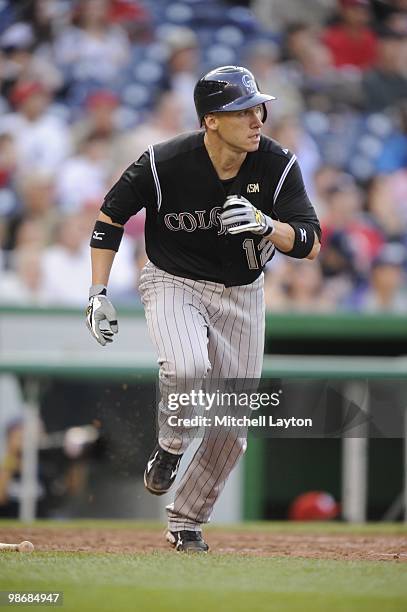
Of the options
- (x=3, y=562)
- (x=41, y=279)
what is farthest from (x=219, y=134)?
(x=41, y=279)

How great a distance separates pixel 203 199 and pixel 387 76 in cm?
753

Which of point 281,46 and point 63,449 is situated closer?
point 63,449

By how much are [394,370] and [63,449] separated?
229 cm

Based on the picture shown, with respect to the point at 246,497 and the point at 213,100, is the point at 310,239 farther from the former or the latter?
the point at 246,497

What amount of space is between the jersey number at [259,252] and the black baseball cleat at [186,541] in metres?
1.15

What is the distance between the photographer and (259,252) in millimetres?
4875

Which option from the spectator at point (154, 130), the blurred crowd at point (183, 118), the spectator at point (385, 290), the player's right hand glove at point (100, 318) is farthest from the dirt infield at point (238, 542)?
the spectator at point (154, 130)

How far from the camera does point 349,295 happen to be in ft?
31.4

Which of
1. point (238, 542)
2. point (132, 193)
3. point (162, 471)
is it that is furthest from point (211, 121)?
point (238, 542)

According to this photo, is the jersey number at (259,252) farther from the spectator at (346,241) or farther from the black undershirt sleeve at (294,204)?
the spectator at (346,241)

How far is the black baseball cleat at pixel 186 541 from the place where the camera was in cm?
491

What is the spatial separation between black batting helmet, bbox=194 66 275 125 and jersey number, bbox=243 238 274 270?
1.80 feet

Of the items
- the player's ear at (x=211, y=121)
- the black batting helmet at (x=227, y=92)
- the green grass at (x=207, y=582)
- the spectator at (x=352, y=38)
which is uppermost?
the spectator at (x=352, y=38)

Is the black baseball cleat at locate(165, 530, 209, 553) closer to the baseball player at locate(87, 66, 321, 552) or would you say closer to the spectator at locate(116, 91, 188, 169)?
the baseball player at locate(87, 66, 321, 552)
